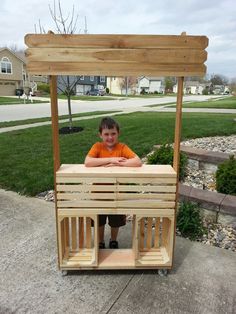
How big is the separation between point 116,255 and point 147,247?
0.32m

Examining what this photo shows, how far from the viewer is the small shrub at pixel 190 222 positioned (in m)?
3.37

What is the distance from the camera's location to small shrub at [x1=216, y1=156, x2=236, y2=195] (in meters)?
3.67

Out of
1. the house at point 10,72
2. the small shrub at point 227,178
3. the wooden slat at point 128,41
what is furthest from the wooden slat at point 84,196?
the house at point 10,72

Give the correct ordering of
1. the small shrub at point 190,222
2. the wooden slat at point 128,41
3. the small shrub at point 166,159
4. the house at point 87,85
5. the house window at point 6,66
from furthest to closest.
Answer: the house at point 87,85 < the house window at point 6,66 < the small shrub at point 166,159 < the small shrub at point 190,222 < the wooden slat at point 128,41

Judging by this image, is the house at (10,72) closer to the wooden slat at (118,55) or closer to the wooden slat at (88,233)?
the wooden slat at (88,233)

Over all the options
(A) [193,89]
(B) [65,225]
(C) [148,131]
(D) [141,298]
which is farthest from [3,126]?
(A) [193,89]

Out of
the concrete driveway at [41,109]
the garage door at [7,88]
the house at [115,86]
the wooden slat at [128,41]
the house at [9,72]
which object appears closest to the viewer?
the wooden slat at [128,41]

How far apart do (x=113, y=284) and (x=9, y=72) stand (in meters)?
45.7

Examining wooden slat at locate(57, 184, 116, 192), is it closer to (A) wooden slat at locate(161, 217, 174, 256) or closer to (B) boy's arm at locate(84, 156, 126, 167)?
(B) boy's arm at locate(84, 156, 126, 167)

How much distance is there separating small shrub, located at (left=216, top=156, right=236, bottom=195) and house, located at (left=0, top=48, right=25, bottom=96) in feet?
144

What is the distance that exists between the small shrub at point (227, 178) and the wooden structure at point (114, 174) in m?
1.21

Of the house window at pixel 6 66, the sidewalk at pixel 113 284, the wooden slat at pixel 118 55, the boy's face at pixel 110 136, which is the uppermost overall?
the house window at pixel 6 66

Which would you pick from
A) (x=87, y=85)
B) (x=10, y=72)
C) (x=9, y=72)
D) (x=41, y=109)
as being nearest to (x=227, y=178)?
(x=41, y=109)

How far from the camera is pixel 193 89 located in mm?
102875
